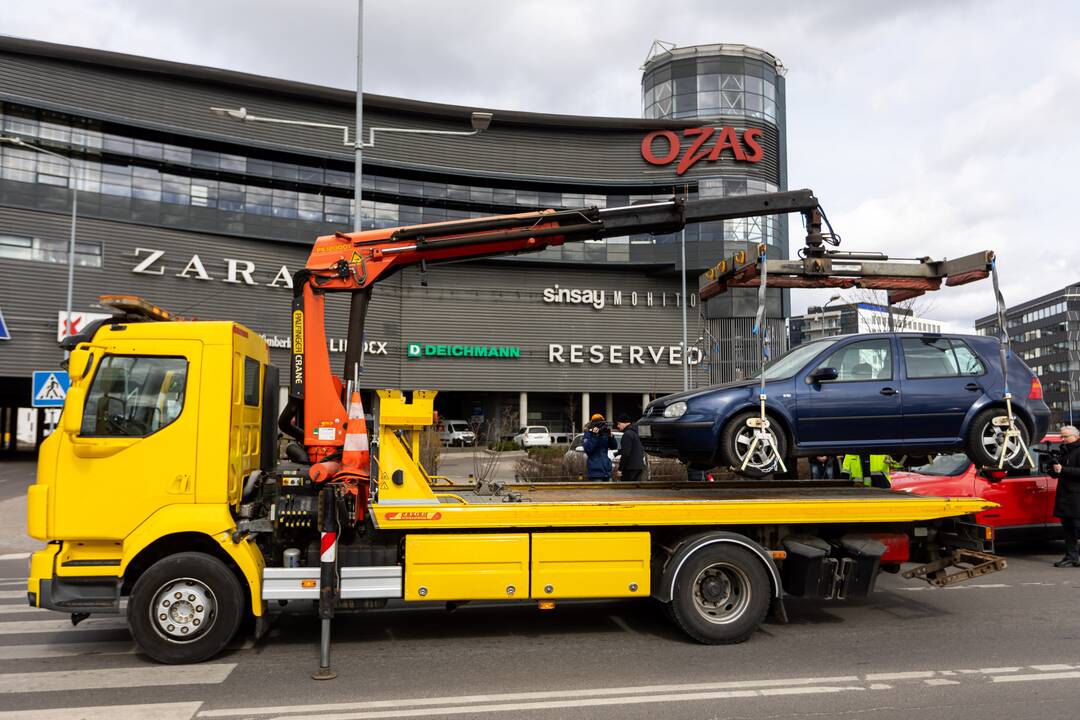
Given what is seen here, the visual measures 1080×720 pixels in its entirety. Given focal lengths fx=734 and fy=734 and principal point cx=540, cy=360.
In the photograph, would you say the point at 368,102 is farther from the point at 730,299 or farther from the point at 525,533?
the point at 525,533

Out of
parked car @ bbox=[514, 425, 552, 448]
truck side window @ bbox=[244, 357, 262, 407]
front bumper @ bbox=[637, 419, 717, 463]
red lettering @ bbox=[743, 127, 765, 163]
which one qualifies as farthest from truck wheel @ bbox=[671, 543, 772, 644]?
red lettering @ bbox=[743, 127, 765, 163]

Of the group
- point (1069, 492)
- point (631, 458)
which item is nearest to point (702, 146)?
point (631, 458)

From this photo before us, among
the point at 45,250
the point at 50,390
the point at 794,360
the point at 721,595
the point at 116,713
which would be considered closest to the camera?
the point at 116,713

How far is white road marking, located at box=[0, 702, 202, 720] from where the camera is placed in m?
4.60

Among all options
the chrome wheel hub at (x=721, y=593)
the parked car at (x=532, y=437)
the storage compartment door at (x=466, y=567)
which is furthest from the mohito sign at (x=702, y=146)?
the storage compartment door at (x=466, y=567)

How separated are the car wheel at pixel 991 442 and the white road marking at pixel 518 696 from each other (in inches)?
125

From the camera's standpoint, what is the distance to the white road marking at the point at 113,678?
5188 millimetres

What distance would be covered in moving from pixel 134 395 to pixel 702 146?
4034 centimetres

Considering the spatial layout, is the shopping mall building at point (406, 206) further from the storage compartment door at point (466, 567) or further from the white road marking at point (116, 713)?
the white road marking at point (116, 713)

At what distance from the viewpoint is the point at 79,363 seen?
5734 millimetres

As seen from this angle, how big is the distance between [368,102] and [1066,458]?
116 ft

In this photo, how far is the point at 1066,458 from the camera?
945 centimetres

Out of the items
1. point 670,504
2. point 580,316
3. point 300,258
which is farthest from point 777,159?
point 670,504

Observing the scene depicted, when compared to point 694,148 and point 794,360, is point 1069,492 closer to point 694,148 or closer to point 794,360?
point 794,360
